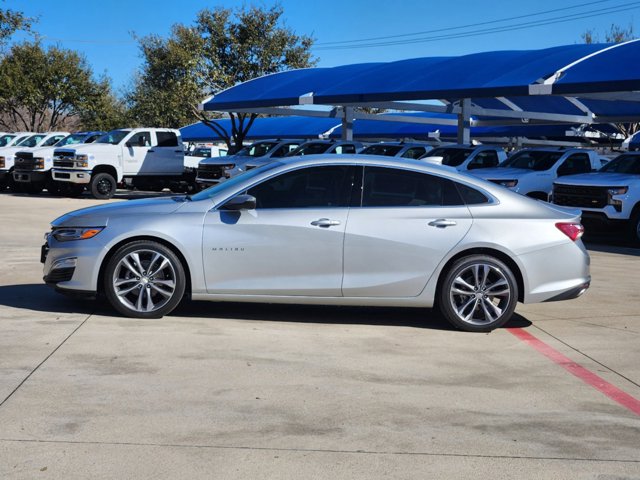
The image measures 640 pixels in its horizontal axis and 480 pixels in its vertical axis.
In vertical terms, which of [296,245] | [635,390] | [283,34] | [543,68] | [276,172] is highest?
[283,34]

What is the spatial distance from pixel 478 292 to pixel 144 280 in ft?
9.81

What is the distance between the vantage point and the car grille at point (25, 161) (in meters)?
28.5

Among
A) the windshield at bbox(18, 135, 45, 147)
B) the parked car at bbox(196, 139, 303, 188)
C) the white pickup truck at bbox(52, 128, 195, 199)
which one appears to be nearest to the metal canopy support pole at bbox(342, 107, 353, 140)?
the parked car at bbox(196, 139, 303, 188)

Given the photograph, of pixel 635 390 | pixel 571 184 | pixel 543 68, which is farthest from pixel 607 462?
pixel 543 68

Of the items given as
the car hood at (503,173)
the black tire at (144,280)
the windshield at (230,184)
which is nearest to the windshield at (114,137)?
the car hood at (503,173)

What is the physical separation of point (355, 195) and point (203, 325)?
180cm

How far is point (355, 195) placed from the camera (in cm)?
818

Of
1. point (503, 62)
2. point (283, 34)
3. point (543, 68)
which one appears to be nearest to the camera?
point (543, 68)

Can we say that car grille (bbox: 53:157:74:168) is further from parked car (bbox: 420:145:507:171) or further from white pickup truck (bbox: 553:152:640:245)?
white pickup truck (bbox: 553:152:640:245)

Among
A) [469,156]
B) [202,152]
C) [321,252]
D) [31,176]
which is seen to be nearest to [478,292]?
[321,252]

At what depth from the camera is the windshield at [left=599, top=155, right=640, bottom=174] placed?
58.3 feet

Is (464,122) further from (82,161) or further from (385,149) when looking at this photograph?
Answer: (82,161)

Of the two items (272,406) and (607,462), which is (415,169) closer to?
(272,406)

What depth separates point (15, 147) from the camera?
30750 millimetres
